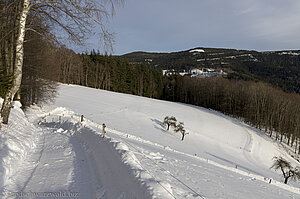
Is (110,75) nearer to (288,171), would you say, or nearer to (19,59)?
(288,171)

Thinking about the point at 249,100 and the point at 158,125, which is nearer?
the point at 158,125

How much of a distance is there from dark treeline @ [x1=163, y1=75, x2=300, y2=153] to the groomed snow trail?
4290cm

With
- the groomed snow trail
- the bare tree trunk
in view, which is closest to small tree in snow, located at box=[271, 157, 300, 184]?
the groomed snow trail

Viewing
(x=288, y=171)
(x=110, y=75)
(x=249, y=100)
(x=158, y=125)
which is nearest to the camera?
(x=288, y=171)

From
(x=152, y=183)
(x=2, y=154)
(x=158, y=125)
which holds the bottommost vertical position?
(x=158, y=125)

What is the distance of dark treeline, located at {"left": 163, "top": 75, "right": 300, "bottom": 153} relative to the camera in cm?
3972

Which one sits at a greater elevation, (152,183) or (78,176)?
(152,183)

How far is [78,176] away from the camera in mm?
4020

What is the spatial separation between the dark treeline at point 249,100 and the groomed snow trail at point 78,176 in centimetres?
4290

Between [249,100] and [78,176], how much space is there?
5342 centimetres

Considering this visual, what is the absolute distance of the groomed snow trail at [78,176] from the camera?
3.27 m

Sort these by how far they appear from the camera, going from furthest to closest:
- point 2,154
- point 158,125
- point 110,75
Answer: point 110,75
point 158,125
point 2,154

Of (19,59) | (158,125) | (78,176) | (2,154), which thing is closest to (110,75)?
(158,125)

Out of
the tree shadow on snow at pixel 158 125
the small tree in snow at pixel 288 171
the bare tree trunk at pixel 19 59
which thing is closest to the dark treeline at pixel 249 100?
the small tree in snow at pixel 288 171
